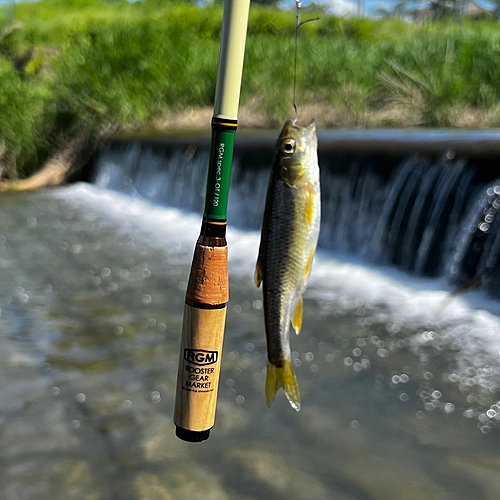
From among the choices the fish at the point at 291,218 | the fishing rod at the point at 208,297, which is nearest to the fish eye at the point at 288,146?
the fish at the point at 291,218

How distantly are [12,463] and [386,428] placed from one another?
194 centimetres

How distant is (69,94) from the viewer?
46.9 feet

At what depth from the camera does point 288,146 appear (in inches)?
61.9

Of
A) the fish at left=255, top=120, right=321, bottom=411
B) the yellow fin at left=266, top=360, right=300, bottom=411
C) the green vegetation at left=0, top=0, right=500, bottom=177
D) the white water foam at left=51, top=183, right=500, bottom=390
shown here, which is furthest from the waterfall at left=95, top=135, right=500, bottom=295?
the fish at left=255, top=120, right=321, bottom=411

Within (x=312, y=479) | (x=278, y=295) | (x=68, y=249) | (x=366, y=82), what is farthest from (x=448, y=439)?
(x=366, y=82)

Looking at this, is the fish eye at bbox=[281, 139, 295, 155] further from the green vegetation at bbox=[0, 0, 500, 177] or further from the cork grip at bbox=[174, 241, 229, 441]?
the green vegetation at bbox=[0, 0, 500, 177]

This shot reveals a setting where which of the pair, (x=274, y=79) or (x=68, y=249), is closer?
(x=68, y=249)

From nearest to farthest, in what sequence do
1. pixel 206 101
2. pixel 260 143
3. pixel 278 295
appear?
1. pixel 278 295
2. pixel 260 143
3. pixel 206 101

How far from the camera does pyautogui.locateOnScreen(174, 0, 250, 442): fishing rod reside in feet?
5.23

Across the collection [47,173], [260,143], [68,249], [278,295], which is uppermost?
[278,295]

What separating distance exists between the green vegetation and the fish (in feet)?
39.1

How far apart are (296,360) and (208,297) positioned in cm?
327

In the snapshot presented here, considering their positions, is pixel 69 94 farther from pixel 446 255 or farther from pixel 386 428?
pixel 386 428

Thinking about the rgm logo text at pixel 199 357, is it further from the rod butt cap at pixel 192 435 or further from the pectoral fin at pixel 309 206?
the pectoral fin at pixel 309 206
